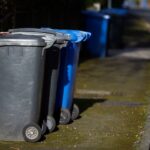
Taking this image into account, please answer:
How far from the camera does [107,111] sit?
9.30 m

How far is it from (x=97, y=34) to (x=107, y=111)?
8440 millimetres

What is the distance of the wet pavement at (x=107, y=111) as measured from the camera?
23.6 ft

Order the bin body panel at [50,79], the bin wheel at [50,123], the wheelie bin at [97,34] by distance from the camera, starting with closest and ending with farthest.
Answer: the bin body panel at [50,79] → the bin wheel at [50,123] → the wheelie bin at [97,34]

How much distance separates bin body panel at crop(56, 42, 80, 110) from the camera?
7.90 meters

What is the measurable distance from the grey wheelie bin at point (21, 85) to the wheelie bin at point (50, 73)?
12.1 inches

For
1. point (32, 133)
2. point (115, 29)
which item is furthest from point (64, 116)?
point (115, 29)

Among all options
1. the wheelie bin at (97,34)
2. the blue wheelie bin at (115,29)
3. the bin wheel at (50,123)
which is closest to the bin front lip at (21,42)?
the bin wheel at (50,123)

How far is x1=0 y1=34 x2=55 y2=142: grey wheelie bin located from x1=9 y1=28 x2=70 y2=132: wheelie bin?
0.31 m

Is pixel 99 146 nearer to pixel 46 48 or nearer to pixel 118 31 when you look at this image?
pixel 46 48

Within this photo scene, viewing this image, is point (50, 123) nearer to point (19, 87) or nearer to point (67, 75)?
point (67, 75)

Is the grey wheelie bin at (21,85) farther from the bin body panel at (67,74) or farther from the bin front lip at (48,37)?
the bin body panel at (67,74)

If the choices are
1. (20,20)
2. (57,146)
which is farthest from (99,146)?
(20,20)

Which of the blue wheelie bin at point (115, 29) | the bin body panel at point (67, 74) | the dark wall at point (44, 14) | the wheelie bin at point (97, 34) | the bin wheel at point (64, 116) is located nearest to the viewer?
the bin body panel at point (67, 74)

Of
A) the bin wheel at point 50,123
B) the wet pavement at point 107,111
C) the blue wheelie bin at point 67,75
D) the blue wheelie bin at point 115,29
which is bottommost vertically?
the blue wheelie bin at point 115,29
